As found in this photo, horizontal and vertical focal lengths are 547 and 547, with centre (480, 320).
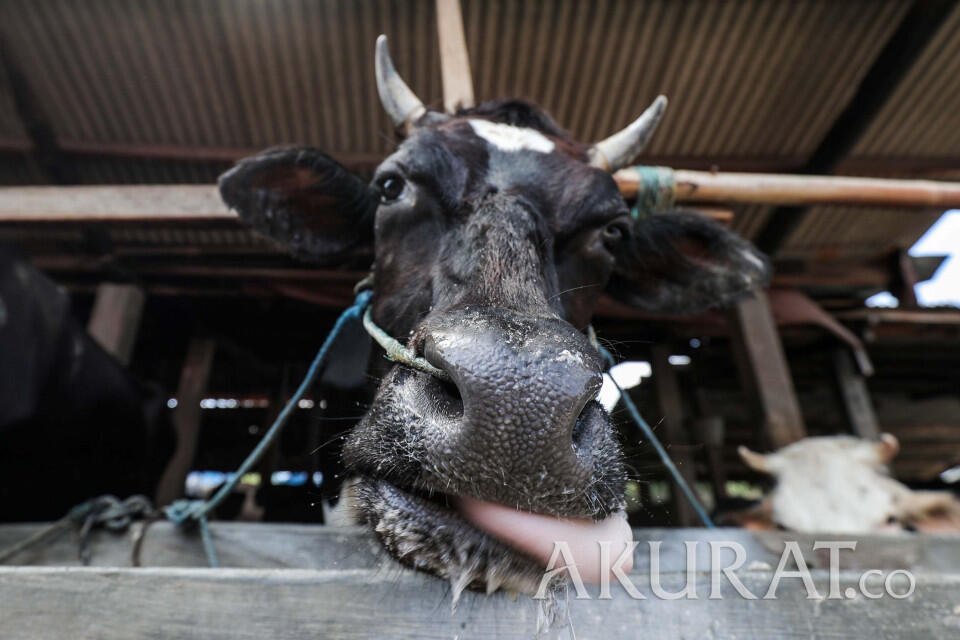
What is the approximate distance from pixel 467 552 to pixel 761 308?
3.75 meters

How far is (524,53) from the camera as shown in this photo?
11.8 ft

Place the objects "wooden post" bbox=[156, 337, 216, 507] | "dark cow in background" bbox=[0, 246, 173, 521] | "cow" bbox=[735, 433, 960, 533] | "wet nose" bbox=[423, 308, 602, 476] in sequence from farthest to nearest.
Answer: "wooden post" bbox=[156, 337, 216, 507], "cow" bbox=[735, 433, 960, 533], "dark cow in background" bbox=[0, 246, 173, 521], "wet nose" bbox=[423, 308, 602, 476]

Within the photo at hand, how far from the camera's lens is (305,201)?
2.48 m

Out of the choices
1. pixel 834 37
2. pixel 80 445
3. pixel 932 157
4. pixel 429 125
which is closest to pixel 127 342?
pixel 80 445

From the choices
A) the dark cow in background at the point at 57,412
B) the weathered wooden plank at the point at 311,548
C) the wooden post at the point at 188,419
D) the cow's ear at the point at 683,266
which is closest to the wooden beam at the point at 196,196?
the cow's ear at the point at 683,266

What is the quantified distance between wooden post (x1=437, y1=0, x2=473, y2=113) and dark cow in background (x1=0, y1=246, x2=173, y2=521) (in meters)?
2.46

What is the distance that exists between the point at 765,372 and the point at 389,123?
123 inches

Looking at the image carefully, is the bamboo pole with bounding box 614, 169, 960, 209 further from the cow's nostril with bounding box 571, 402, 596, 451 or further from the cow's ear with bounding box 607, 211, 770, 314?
the cow's nostril with bounding box 571, 402, 596, 451

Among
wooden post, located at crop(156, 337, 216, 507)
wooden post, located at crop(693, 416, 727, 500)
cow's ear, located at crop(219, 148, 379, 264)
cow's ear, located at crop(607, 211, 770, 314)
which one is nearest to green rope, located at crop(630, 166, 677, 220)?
cow's ear, located at crop(607, 211, 770, 314)

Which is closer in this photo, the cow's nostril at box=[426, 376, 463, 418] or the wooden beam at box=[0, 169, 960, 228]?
the cow's nostril at box=[426, 376, 463, 418]

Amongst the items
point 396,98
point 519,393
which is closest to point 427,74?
point 396,98

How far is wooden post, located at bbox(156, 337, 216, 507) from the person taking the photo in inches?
193

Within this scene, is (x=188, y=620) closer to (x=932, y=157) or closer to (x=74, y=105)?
(x=74, y=105)

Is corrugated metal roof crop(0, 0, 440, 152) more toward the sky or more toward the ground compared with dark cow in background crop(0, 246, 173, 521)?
more toward the sky
